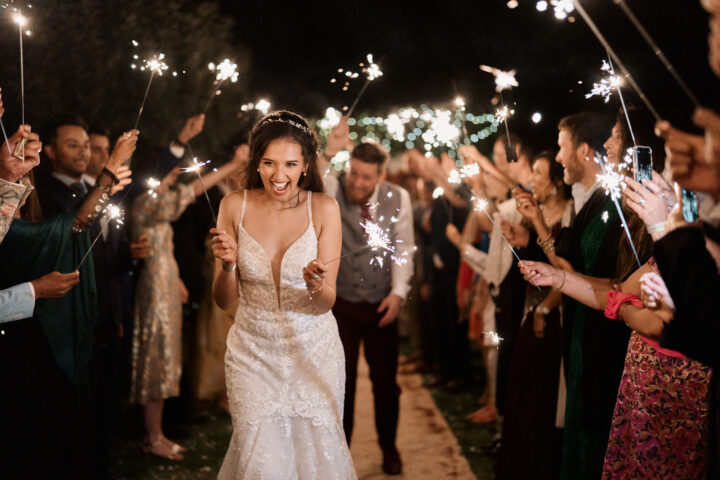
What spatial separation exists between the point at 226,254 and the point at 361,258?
5.84ft

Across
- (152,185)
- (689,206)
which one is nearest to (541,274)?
(689,206)

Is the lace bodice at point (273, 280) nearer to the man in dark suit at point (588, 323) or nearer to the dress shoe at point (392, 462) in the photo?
the man in dark suit at point (588, 323)

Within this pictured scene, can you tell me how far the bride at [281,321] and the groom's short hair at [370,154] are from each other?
52.4 inches

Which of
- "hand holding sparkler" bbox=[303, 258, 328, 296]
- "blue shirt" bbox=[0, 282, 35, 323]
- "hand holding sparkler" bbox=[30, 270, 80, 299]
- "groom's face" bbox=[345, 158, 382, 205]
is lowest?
"blue shirt" bbox=[0, 282, 35, 323]

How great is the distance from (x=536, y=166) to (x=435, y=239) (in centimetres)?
343

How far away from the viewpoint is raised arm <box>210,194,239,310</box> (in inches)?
118

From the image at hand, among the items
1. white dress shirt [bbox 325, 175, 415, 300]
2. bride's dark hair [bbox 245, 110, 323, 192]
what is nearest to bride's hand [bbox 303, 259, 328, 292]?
bride's dark hair [bbox 245, 110, 323, 192]

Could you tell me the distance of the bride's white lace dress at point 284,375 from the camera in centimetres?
311

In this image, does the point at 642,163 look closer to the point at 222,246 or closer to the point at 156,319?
the point at 222,246

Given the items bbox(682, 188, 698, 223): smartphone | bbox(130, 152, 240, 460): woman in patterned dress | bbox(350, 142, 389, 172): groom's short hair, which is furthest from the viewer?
bbox(130, 152, 240, 460): woman in patterned dress

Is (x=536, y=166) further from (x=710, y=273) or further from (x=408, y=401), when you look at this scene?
(x=408, y=401)

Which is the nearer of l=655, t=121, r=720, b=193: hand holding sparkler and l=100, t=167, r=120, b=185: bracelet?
l=655, t=121, r=720, b=193: hand holding sparkler

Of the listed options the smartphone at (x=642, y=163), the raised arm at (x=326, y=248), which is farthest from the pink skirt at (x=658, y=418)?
the raised arm at (x=326, y=248)

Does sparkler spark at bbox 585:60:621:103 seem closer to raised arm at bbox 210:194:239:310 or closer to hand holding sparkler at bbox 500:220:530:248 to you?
hand holding sparkler at bbox 500:220:530:248
